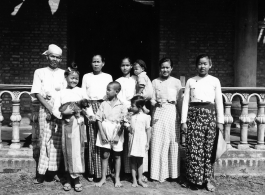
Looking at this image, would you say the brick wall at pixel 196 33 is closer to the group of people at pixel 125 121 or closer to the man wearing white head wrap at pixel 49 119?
the group of people at pixel 125 121

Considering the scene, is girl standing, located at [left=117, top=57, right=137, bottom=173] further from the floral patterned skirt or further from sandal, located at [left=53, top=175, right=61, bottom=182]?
sandal, located at [left=53, top=175, right=61, bottom=182]

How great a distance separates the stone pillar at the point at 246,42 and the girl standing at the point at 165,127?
10.6ft

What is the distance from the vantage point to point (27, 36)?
7836 millimetres

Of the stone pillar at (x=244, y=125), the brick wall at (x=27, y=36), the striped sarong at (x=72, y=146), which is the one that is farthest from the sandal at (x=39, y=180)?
the brick wall at (x=27, y=36)

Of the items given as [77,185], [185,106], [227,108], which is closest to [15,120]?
[77,185]

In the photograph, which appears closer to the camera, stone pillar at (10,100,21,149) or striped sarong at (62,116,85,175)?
striped sarong at (62,116,85,175)

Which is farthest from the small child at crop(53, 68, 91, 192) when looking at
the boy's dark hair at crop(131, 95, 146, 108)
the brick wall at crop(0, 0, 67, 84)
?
the brick wall at crop(0, 0, 67, 84)

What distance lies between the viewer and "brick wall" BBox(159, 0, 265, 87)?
8.09 m

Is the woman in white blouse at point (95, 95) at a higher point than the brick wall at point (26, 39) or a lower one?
lower

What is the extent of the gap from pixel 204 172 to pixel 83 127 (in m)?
1.82

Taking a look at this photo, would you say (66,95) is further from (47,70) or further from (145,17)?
(145,17)

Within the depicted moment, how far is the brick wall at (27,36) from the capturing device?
307 inches

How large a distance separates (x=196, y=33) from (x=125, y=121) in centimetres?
460

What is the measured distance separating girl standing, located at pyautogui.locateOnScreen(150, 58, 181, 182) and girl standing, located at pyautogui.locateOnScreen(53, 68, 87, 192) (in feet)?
3.49
